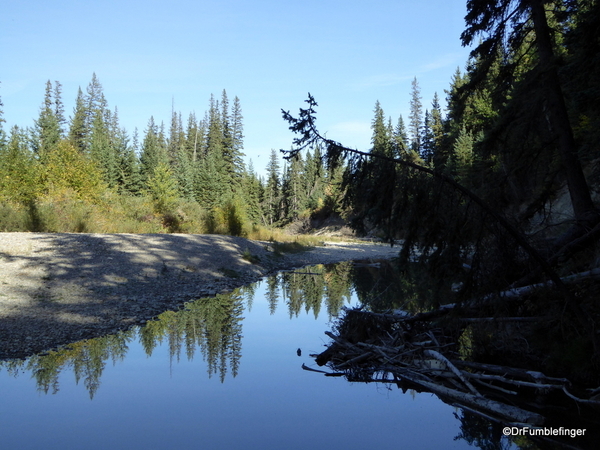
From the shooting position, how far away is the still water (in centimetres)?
478

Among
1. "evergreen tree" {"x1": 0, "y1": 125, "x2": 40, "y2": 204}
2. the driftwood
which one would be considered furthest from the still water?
"evergreen tree" {"x1": 0, "y1": 125, "x2": 40, "y2": 204}

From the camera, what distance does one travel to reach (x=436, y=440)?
16.1 feet

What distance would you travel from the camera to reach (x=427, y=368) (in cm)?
634

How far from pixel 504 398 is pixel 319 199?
190 feet

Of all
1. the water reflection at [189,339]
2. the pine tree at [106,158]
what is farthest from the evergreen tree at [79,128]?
the water reflection at [189,339]

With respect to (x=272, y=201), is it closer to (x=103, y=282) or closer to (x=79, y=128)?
(x=79, y=128)

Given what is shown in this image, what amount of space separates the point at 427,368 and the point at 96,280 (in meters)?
9.43

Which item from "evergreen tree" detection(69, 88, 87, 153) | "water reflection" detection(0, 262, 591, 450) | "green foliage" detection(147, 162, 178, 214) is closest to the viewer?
"water reflection" detection(0, 262, 591, 450)

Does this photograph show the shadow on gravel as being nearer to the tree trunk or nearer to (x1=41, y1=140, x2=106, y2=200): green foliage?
the tree trunk

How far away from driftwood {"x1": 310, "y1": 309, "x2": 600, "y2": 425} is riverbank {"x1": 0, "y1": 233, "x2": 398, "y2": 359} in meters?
4.73

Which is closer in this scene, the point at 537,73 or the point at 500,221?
the point at 500,221

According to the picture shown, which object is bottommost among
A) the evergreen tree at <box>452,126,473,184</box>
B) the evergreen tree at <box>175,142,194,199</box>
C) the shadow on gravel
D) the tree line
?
the shadow on gravel

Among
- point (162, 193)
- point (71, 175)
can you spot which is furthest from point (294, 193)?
point (71, 175)

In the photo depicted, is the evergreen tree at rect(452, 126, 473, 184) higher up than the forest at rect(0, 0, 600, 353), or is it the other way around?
the evergreen tree at rect(452, 126, 473, 184)
